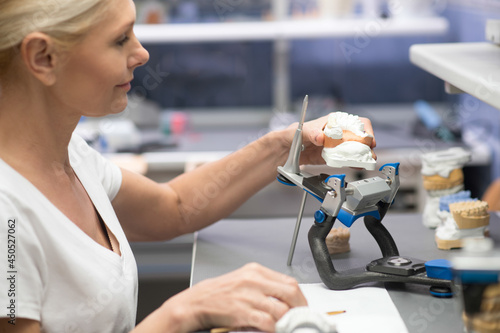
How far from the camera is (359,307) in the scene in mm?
1177

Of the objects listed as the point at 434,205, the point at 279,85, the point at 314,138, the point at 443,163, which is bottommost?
the point at 279,85

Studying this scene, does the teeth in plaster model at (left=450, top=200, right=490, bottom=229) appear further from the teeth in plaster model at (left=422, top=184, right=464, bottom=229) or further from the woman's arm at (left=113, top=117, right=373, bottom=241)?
the woman's arm at (left=113, top=117, right=373, bottom=241)

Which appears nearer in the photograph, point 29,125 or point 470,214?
point 29,125

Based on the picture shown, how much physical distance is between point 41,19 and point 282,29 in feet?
7.12

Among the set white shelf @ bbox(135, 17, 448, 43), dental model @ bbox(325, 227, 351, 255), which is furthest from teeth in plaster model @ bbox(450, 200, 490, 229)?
white shelf @ bbox(135, 17, 448, 43)

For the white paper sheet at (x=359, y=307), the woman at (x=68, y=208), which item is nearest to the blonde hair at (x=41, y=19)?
the woman at (x=68, y=208)

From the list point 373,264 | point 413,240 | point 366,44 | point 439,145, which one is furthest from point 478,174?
point 373,264

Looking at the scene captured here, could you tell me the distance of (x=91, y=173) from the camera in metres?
1.44

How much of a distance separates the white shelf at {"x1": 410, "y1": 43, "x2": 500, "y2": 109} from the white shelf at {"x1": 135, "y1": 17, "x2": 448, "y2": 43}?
159cm

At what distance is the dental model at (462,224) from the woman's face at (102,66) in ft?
2.40

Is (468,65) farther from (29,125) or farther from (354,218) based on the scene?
(29,125)

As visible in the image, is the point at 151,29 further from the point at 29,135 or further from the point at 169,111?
the point at 29,135

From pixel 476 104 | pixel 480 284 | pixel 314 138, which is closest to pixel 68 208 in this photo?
pixel 314 138

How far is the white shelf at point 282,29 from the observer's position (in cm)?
316
